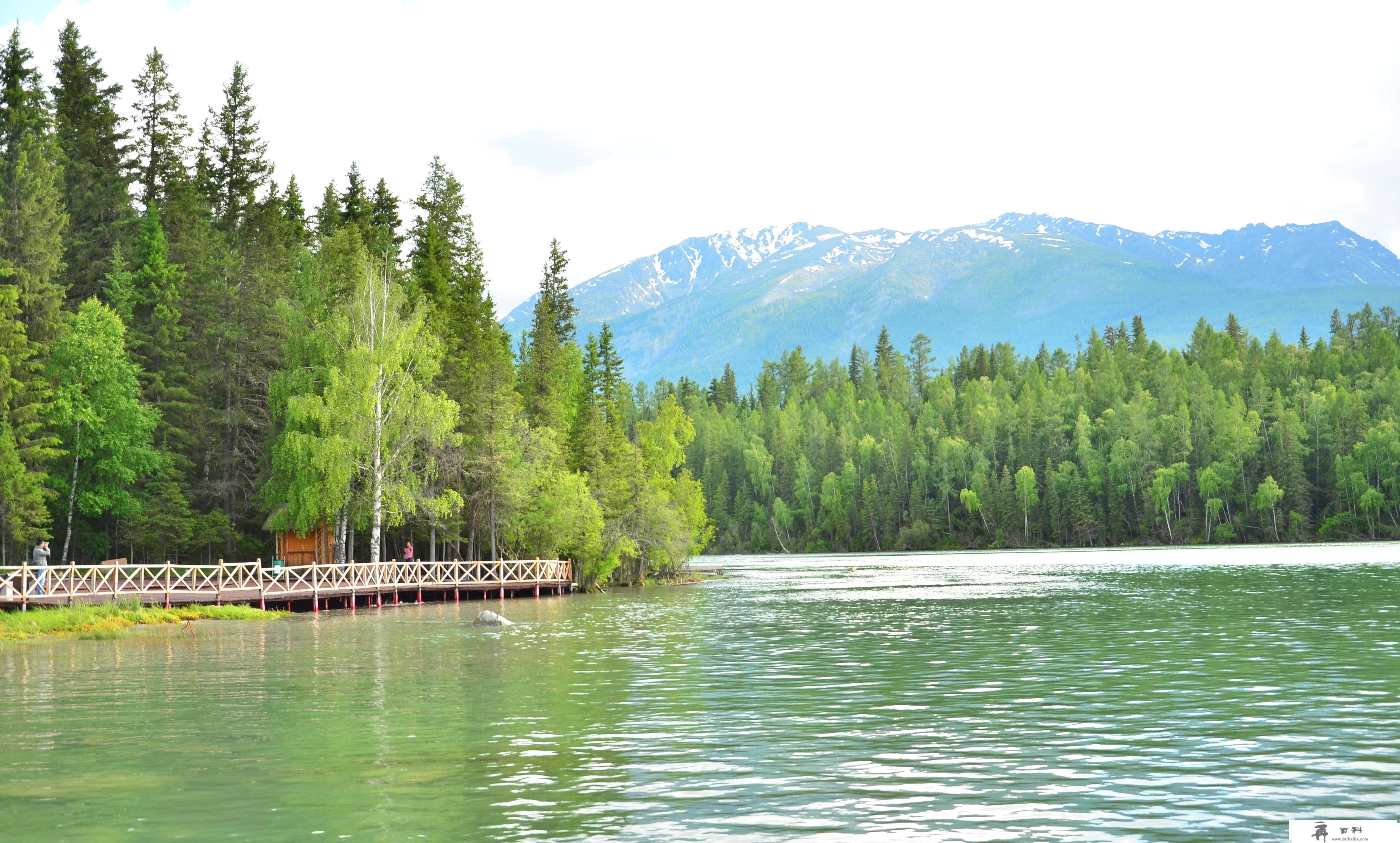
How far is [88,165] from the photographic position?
Answer: 55562mm

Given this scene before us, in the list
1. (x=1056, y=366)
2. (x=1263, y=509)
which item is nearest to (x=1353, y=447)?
(x=1263, y=509)

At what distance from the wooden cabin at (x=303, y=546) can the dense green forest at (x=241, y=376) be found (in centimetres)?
101

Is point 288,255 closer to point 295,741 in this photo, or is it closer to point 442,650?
point 442,650

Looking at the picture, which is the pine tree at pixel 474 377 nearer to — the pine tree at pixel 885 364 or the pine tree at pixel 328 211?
the pine tree at pixel 328 211

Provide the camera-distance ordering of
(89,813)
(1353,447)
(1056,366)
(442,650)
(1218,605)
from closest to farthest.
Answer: (89,813), (442,650), (1218,605), (1353,447), (1056,366)

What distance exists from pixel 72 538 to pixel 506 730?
43602mm

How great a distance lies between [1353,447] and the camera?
117438mm

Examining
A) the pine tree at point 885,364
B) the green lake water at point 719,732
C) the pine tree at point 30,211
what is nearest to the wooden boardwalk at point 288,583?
the green lake water at point 719,732

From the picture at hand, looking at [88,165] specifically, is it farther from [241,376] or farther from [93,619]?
[93,619]

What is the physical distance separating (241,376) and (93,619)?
21353 millimetres

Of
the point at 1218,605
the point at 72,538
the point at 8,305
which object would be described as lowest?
the point at 1218,605

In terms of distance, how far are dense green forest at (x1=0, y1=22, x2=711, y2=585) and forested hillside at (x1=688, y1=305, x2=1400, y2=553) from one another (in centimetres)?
7594

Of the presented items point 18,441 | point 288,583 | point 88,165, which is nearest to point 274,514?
point 288,583

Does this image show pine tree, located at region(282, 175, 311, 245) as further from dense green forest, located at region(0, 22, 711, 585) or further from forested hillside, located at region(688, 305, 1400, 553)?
forested hillside, located at region(688, 305, 1400, 553)
